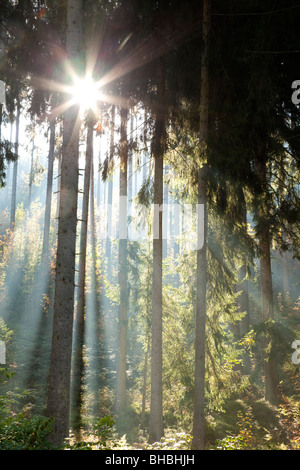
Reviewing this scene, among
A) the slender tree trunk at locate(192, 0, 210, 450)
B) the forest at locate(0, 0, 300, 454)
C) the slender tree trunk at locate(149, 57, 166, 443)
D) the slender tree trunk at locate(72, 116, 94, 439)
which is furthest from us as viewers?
the slender tree trunk at locate(72, 116, 94, 439)

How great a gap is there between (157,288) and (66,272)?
331cm

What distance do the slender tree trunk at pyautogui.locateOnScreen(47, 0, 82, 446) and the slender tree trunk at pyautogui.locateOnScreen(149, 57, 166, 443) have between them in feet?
8.31

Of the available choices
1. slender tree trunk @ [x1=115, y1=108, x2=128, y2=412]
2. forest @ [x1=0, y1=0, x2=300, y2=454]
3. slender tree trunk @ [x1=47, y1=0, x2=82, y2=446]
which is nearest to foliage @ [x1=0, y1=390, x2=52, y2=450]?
forest @ [x1=0, y1=0, x2=300, y2=454]

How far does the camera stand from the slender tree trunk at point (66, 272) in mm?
6020

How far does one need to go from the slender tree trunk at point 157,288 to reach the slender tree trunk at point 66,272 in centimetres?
253

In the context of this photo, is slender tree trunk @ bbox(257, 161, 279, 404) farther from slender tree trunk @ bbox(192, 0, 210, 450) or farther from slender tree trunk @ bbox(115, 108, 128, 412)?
slender tree trunk @ bbox(115, 108, 128, 412)

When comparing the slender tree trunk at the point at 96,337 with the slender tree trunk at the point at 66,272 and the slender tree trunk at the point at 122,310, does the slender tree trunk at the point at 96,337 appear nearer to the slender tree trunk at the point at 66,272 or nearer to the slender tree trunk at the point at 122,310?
the slender tree trunk at the point at 122,310

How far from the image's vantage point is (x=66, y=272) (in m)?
6.34

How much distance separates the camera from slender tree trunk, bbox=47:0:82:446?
602 centimetres

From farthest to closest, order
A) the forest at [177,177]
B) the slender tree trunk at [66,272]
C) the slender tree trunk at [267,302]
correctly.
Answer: the slender tree trunk at [267,302] < the forest at [177,177] < the slender tree trunk at [66,272]

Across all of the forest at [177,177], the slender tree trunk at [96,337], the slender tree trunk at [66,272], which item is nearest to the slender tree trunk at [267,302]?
the forest at [177,177]

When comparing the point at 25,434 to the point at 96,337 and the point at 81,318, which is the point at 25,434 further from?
the point at 96,337

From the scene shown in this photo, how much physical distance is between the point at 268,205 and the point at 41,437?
21.7 feet

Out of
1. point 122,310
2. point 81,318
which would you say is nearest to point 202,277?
point 122,310
